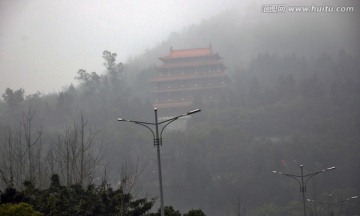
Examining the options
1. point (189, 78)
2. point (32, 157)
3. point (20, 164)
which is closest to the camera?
point (20, 164)

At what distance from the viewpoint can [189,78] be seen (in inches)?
4003

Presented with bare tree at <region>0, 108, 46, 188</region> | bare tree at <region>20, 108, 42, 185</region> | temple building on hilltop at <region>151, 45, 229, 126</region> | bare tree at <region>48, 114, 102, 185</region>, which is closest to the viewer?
bare tree at <region>0, 108, 46, 188</region>

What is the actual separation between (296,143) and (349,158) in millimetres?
7168

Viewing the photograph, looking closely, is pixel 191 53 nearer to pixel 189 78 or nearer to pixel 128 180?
pixel 189 78

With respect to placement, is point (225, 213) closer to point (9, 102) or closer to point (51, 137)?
A: point (51, 137)

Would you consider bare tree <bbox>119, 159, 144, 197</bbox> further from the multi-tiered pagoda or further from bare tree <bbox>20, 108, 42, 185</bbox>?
the multi-tiered pagoda

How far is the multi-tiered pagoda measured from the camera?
10062cm

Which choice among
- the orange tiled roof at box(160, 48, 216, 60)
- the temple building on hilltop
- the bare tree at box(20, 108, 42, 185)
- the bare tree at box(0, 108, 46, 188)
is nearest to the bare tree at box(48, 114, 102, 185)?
the bare tree at box(20, 108, 42, 185)

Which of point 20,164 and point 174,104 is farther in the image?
point 174,104

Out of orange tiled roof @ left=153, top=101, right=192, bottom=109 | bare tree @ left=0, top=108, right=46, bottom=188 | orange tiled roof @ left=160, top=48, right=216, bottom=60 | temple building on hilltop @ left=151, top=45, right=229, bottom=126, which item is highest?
orange tiled roof @ left=160, top=48, right=216, bottom=60

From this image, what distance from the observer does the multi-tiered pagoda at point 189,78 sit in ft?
330

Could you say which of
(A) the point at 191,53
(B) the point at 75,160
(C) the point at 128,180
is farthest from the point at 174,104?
(B) the point at 75,160

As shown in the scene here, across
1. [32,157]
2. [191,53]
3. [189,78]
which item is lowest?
[32,157]

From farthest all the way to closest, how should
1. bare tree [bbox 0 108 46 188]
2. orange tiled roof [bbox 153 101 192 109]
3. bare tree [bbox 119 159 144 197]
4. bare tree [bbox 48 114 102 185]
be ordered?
1. orange tiled roof [bbox 153 101 192 109]
2. bare tree [bbox 48 114 102 185]
3. bare tree [bbox 0 108 46 188]
4. bare tree [bbox 119 159 144 197]
